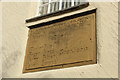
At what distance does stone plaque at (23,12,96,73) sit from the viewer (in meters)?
4.83

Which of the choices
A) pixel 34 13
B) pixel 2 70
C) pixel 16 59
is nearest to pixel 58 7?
pixel 34 13

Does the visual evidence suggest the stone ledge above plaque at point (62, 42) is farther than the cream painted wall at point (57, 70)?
Yes

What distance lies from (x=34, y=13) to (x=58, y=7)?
83 cm

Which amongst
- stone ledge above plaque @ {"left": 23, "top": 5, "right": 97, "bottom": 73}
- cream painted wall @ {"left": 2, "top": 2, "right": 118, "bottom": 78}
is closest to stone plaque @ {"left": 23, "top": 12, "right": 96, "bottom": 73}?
stone ledge above plaque @ {"left": 23, "top": 5, "right": 97, "bottom": 73}

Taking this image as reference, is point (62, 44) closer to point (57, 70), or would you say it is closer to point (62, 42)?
point (62, 42)

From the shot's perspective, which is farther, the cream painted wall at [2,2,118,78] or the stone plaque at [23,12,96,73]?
Answer: the stone plaque at [23,12,96,73]

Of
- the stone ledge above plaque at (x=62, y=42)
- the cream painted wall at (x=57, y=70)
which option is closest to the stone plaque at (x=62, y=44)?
the stone ledge above plaque at (x=62, y=42)

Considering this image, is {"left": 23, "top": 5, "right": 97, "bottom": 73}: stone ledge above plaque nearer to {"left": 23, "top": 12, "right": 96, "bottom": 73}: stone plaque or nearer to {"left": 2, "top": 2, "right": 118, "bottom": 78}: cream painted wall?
{"left": 23, "top": 12, "right": 96, "bottom": 73}: stone plaque

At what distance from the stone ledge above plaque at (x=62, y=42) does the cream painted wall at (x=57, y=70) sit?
14 centimetres

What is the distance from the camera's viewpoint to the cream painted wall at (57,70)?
448 centimetres

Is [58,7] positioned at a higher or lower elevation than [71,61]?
higher

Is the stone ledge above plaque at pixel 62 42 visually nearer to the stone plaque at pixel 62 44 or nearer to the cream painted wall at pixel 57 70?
the stone plaque at pixel 62 44

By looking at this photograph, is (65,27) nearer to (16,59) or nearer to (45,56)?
(45,56)

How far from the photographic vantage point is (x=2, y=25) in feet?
21.9
